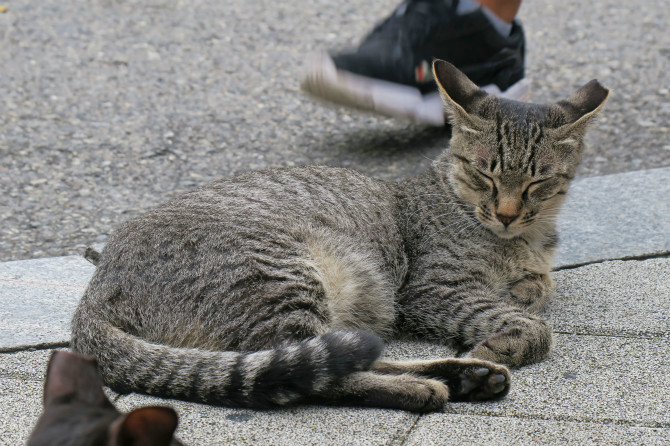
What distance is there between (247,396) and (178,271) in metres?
0.60

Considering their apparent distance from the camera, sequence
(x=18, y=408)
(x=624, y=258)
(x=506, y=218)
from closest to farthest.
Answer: (x=18, y=408) → (x=506, y=218) → (x=624, y=258)

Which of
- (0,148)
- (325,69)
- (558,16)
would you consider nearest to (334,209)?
(325,69)

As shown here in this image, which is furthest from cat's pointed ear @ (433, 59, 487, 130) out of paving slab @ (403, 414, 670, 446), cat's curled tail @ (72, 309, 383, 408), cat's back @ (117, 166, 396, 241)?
paving slab @ (403, 414, 670, 446)

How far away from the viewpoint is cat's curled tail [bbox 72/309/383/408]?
2.70 m

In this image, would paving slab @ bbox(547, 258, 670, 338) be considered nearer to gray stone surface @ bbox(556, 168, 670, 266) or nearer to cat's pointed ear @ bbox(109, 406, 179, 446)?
gray stone surface @ bbox(556, 168, 670, 266)

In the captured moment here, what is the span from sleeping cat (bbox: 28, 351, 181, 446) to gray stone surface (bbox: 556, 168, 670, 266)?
9.08 feet

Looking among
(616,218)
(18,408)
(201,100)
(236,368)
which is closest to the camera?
(236,368)

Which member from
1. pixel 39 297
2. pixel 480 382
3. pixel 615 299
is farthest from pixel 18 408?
pixel 615 299

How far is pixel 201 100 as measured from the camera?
6539 millimetres

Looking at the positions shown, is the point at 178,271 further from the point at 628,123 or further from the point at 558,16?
the point at 558,16

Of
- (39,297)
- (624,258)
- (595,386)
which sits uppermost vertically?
(595,386)

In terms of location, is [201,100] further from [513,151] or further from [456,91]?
[513,151]

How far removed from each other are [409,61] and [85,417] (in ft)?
12.7

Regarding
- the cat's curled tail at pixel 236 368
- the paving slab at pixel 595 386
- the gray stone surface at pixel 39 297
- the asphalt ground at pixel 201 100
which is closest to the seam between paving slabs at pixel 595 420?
the paving slab at pixel 595 386
